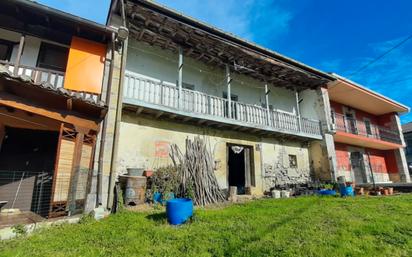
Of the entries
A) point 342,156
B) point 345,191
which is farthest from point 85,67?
point 342,156

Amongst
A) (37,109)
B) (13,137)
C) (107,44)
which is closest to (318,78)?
(107,44)

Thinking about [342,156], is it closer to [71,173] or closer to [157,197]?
[157,197]

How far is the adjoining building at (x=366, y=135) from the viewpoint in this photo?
600 inches

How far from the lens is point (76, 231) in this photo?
4.86 m

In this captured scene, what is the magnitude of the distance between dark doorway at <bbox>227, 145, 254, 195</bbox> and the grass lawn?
4.89 metres

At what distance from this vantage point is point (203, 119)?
30.8 feet

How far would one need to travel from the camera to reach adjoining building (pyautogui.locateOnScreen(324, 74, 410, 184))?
50.0ft

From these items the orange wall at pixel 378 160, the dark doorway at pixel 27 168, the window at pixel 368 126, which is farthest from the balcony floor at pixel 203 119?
the window at pixel 368 126

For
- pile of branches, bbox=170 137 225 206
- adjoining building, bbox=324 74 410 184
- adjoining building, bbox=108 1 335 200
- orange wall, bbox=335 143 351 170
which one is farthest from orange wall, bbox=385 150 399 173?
pile of branches, bbox=170 137 225 206

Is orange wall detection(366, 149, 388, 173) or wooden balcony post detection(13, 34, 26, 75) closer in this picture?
wooden balcony post detection(13, 34, 26, 75)

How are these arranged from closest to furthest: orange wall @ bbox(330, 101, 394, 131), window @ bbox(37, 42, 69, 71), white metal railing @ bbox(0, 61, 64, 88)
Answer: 1. white metal railing @ bbox(0, 61, 64, 88)
2. window @ bbox(37, 42, 69, 71)
3. orange wall @ bbox(330, 101, 394, 131)

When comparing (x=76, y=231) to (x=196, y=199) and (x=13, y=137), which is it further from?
(x=13, y=137)

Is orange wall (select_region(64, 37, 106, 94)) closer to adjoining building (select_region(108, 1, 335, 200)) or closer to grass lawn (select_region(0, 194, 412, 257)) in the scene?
adjoining building (select_region(108, 1, 335, 200))

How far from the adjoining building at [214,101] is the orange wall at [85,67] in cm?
89
